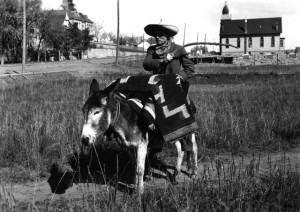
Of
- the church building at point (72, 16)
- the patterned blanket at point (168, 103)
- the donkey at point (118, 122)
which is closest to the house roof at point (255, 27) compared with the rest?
the church building at point (72, 16)

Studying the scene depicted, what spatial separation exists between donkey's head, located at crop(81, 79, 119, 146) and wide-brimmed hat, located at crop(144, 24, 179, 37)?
1327 millimetres

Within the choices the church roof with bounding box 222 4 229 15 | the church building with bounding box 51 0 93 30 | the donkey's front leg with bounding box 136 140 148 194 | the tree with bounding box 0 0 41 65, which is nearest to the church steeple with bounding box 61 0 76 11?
the church building with bounding box 51 0 93 30

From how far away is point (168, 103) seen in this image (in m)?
4.82

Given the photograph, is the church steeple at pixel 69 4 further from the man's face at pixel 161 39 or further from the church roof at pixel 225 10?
the man's face at pixel 161 39

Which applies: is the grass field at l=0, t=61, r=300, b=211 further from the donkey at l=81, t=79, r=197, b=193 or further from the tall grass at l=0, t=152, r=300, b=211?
the donkey at l=81, t=79, r=197, b=193

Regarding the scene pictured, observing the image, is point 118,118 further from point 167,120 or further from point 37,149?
point 37,149

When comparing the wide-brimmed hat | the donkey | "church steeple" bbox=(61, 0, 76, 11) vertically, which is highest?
"church steeple" bbox=(61, 0, 76, 11)

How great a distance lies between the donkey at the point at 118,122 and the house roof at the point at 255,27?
8831cm

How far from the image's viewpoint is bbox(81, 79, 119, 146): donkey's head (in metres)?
3.96

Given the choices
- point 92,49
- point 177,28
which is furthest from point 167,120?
point 92,49

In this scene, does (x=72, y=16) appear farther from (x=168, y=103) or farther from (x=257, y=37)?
(x=168, y=103)

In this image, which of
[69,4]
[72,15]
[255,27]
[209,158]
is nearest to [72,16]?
[72,15]

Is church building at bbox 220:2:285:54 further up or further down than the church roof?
further down

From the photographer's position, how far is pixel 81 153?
661 centimetres
